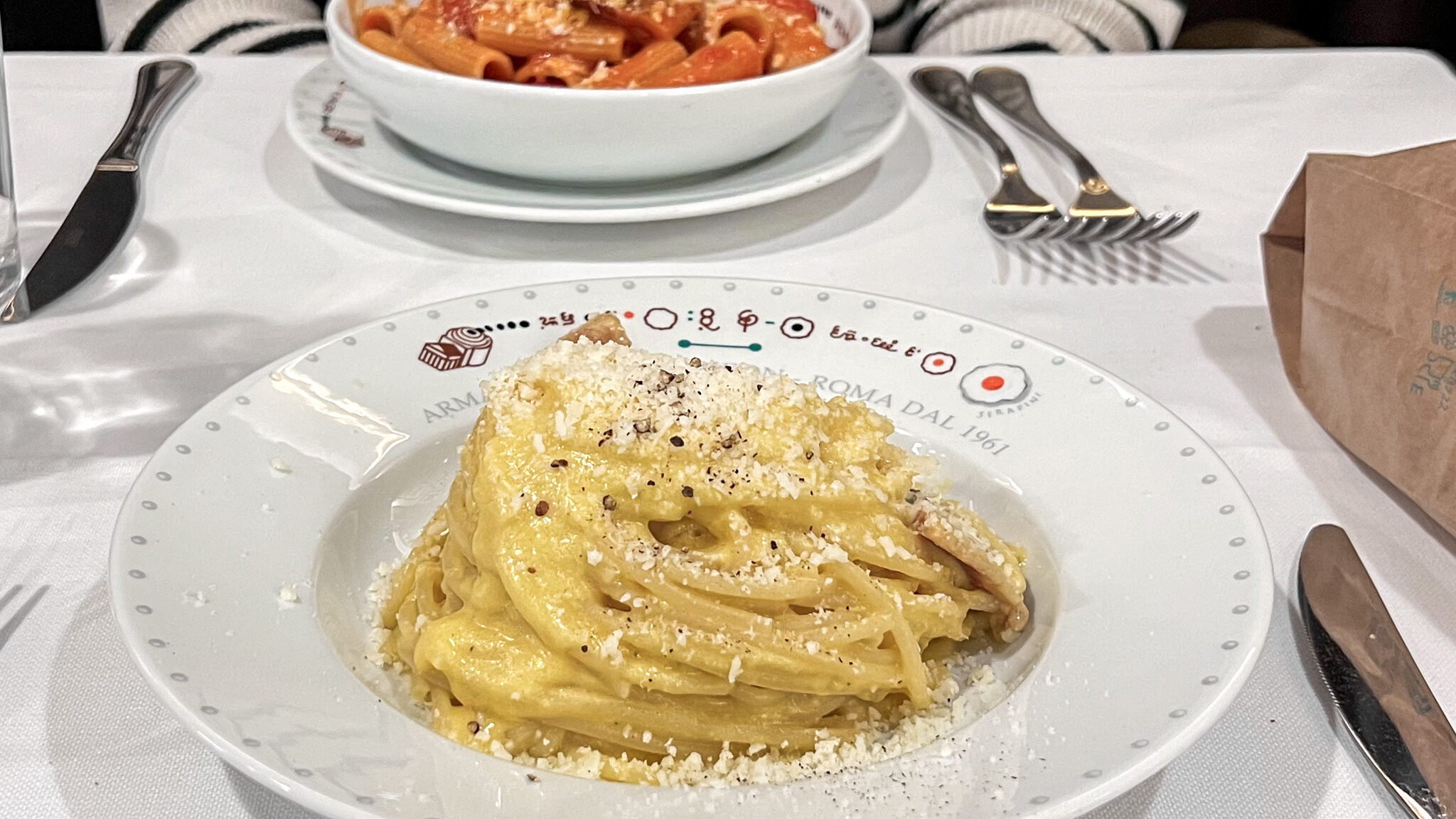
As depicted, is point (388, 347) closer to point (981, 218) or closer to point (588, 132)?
point (588, 132)

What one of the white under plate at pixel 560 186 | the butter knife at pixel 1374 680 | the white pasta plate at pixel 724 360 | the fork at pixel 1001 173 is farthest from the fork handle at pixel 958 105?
the butter knife at pixel 1374 680

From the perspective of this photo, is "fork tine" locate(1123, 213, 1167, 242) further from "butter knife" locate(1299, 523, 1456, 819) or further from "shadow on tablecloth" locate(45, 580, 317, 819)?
"shadow on tablecloth" locate(45, 580, 317, 819)

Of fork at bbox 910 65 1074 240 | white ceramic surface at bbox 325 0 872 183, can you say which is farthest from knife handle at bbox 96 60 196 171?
fork at bbox 910 65 1074 240

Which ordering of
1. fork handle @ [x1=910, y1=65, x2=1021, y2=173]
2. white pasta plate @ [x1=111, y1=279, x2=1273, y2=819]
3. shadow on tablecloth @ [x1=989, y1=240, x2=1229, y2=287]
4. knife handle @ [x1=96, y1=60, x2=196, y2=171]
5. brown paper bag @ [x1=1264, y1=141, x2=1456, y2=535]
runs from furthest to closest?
fork handle @ [x1=910, y1=65, x2=1021, y2=173], knife handle @ [x1=96, y1=60, x2=196, y2=171], shadow on tablecloth @ [x1=989, y1=240, x2=1229, y2=287], brown paper bag @ [x1=1264, y1=141, x2=1456, y2=535], white pasta plate @ [x1=111, y1=279, x2=1273, y2=819]

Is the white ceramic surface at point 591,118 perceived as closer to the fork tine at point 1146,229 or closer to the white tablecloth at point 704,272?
the white tablecloth at point 704,272

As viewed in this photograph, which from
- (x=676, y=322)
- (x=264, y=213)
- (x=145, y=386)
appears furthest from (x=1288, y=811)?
(x=264, y=213)

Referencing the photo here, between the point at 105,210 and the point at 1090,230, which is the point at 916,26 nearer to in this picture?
the point at 1090,230
